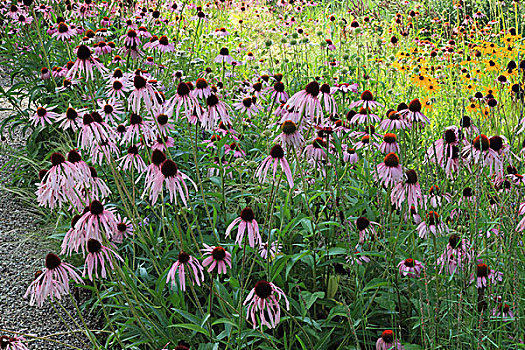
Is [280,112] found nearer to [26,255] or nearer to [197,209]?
[197,209]

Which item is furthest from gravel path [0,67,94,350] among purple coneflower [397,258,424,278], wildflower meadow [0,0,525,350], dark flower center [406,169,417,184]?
dark flower center [406,169,417,184]

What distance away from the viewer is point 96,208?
4.98ft

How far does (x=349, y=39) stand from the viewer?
495cm

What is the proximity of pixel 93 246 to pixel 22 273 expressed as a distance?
113 centimetres

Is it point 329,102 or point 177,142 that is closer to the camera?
point 329,102

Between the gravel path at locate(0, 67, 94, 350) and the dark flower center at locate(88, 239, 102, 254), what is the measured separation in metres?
0.47

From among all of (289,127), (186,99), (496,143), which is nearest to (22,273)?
(186,99)

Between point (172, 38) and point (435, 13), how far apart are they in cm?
358

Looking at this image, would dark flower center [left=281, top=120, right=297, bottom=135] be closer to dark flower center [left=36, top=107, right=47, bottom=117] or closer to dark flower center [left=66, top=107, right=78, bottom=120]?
dark flower center [left=66, top=107, right=78, bottom=120]

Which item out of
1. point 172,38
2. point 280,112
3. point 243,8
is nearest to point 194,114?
point 280,112

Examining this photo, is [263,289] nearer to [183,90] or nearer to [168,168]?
[168,168]

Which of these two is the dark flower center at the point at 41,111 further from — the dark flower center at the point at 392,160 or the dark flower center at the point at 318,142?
the dark flower center at the point at 392,160

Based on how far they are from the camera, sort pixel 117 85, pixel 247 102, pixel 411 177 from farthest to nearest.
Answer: pixel 247 102 → pixel 117 85 → pixel 411 177

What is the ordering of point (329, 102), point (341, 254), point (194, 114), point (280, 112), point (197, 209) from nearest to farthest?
point (329, 102)
point (194, 114)
point (341, 254)
point (280, 112)
point (197, 209)
